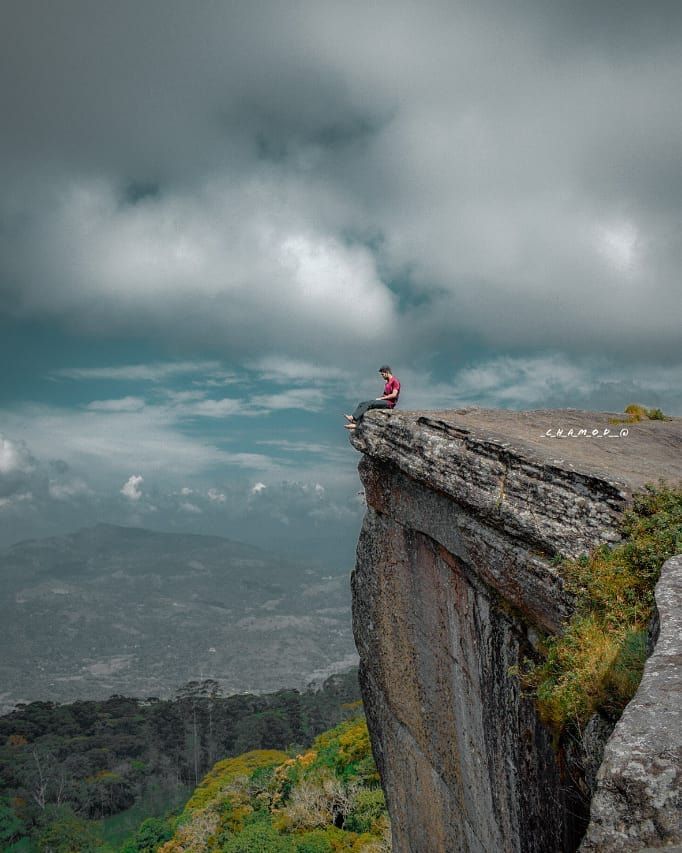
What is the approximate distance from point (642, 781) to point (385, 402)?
13827 millimetres

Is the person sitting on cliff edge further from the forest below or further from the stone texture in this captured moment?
the forest below

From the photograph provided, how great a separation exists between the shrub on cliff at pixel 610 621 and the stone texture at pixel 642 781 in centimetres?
219

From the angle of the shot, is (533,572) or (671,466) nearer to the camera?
(533,572)

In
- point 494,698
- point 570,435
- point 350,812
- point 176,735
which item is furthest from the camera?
point 176,735

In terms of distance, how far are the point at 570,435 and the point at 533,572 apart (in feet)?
22.1

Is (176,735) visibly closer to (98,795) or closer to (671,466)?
(98,795)

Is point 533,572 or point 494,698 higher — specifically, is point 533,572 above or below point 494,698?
above

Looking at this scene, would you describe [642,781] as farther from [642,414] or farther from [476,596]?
[642,414]

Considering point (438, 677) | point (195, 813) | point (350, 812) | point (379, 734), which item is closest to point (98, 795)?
point (195, 813)

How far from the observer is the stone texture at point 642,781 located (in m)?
4.96

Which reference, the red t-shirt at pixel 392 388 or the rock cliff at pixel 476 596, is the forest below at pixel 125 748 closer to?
the rock cliff at pixel 476 596

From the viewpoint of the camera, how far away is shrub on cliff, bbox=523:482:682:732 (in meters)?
8.41

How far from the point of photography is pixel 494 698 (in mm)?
12445

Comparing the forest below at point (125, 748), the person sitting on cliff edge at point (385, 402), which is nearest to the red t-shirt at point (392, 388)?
the person sitting on cliff edge at point (385, 402)
